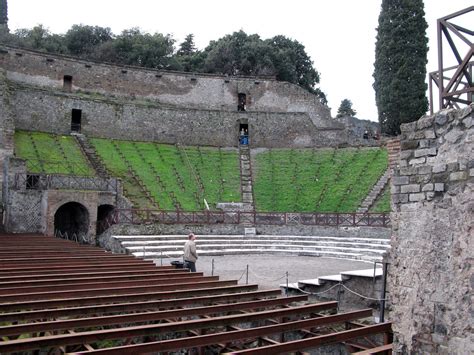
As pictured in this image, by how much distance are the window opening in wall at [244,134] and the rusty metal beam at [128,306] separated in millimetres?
31894

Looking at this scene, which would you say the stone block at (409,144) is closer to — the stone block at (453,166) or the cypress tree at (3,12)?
the stone block at (453,166)

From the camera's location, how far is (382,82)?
120 feet

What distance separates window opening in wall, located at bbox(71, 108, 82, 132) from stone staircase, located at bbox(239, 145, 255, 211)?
13.2m

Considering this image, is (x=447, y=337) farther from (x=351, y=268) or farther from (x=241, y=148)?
(x=241, y=148)

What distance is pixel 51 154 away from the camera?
31.0 meters

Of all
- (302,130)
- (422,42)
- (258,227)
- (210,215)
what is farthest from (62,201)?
(422,42)

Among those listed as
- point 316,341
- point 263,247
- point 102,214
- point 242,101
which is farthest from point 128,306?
point 242,101

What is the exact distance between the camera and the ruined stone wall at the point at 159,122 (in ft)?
119

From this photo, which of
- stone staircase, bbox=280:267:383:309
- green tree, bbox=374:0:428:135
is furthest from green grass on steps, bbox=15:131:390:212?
stone staircase, bbox=280:267:383:309

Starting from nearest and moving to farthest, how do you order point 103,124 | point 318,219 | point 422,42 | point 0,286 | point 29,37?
1. point 0,286
2. point 318,219
3. point 422,42
4. point 103,124
5. point 29,37

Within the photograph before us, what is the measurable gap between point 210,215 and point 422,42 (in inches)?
850

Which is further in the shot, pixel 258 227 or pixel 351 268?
pixel 258 227

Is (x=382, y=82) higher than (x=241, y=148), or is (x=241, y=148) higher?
(x=382, y=82)

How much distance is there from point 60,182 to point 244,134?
2004 cm
